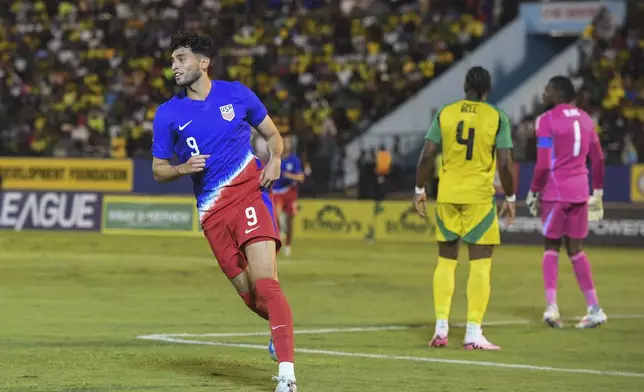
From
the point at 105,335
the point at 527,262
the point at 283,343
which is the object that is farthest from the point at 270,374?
the point at 527,262

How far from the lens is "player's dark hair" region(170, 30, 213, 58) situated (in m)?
9.15

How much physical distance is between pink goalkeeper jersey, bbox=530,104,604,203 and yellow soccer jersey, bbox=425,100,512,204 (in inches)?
80.4

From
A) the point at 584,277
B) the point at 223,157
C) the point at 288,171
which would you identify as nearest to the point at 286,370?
the point at 223,157

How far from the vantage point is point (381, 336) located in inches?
512

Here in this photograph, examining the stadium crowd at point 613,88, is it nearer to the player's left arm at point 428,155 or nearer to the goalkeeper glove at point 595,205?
the goalkeeper glove at point 595,205

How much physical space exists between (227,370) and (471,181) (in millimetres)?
3249

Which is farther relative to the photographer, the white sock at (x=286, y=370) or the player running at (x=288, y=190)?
the player running at (x=288, y=190)

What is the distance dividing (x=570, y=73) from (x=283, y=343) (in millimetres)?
28580

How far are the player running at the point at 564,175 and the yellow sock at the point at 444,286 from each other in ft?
7.15

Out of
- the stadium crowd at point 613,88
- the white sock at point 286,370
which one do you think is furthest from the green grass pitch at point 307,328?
the stadium crowd at point 613,88

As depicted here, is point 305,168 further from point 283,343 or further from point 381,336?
point 283,343

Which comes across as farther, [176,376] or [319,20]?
[319,20]

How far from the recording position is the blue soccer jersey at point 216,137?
9180 millimetres

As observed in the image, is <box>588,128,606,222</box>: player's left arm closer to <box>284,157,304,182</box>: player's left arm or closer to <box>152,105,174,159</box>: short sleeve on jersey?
<box>152,105,174,159</box>: short sleeve on jersey
